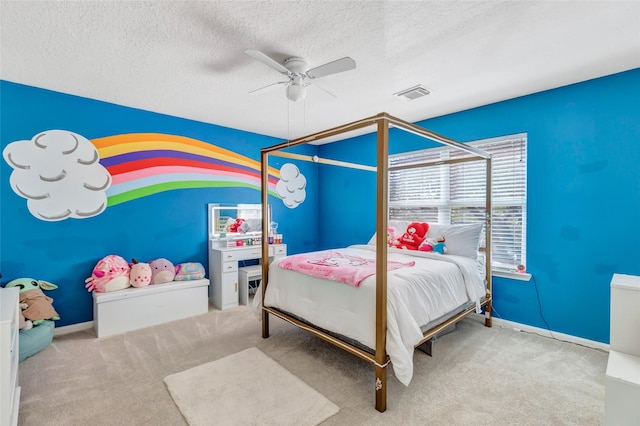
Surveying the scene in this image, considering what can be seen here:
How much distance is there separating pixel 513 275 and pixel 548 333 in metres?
0.63

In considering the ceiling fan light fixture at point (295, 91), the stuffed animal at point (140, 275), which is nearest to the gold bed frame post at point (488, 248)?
the ceiling fan light fixture at point (295, 91)

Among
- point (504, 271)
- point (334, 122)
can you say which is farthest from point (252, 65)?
point (504, 271)

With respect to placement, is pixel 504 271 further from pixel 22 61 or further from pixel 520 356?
pixel 22 61

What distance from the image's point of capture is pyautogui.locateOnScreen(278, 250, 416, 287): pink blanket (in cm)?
222

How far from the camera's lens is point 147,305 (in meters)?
3.26

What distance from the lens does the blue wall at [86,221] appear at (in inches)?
113

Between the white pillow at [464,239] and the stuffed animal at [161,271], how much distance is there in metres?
3.31

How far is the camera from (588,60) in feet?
7.89

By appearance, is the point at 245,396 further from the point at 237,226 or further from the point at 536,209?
the point at 536,209

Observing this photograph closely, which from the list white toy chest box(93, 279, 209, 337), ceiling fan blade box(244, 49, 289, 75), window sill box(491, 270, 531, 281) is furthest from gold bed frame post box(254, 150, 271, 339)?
window sill box(491, 270, 531, 281)

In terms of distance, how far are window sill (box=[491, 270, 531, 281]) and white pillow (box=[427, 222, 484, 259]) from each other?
18.3 inches

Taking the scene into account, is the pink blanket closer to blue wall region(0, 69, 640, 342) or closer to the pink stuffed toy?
blue wall region(0, 69, 640, 342)

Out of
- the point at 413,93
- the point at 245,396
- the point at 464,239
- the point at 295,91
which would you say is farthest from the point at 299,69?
the point at 245,396

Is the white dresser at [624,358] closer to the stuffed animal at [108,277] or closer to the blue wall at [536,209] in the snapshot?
the blue wall at [536,209]
